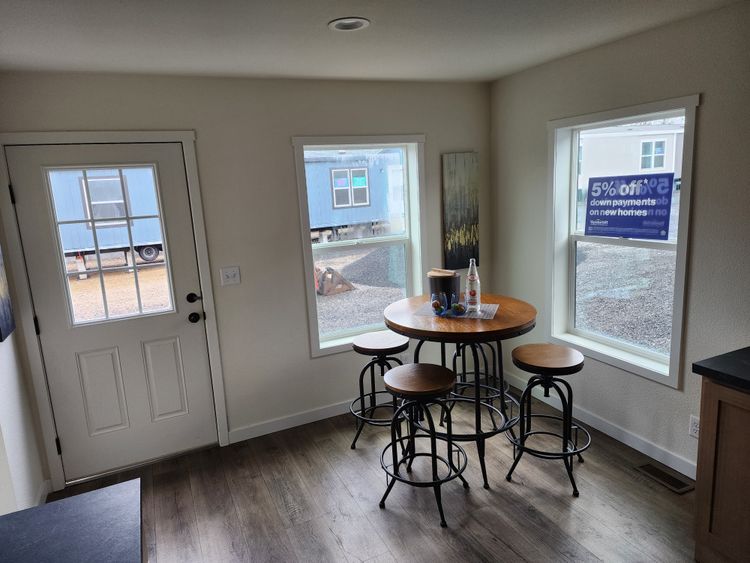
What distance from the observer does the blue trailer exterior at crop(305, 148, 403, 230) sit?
335cm

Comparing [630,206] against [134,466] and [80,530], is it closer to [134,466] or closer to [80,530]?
[80,530]

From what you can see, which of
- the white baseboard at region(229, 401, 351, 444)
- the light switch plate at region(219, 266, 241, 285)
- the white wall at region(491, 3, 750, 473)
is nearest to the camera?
the white wall at region(491, 3, 750, 473)

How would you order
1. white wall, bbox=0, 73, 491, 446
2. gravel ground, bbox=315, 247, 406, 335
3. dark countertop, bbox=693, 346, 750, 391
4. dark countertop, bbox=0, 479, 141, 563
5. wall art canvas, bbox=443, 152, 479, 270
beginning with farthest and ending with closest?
wall art canvas, bbox=443, 152, 479, 270 → gravel ground, bbox=315, 247, 406, 335 → white wall, bbox=0, 73, 491, 446 → dark countertop, bbox=693, 346, 750, 391 → dark countertop, bbox=0, 479, 141, 563

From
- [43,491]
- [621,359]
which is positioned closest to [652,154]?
[621,359]

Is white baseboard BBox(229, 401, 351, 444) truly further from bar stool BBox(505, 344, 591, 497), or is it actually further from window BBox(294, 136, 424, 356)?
bar stool BBox(505, 344, 591, 497)

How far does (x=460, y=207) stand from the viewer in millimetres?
3744

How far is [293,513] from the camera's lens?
8.28 ft

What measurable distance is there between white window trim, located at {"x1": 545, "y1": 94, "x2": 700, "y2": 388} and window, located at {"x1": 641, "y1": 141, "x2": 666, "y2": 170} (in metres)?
0.18

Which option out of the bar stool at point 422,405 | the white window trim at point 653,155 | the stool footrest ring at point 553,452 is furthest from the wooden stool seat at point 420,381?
the white window trim at point 653,155

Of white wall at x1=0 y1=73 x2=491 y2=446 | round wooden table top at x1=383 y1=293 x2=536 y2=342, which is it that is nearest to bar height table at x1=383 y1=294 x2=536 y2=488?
round wooden table top at x1=383 y1=293 x2=536 y2=342

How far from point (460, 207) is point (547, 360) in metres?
1.55

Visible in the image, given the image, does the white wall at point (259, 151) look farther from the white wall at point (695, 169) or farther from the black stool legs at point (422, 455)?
the black stool legs at point (422, 455)

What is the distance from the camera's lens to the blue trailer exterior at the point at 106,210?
8.87 feet

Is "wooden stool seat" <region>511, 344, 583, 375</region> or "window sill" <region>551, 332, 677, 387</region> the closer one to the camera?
"wooden stool seat" <region>511, 344, 583, 375</region>
